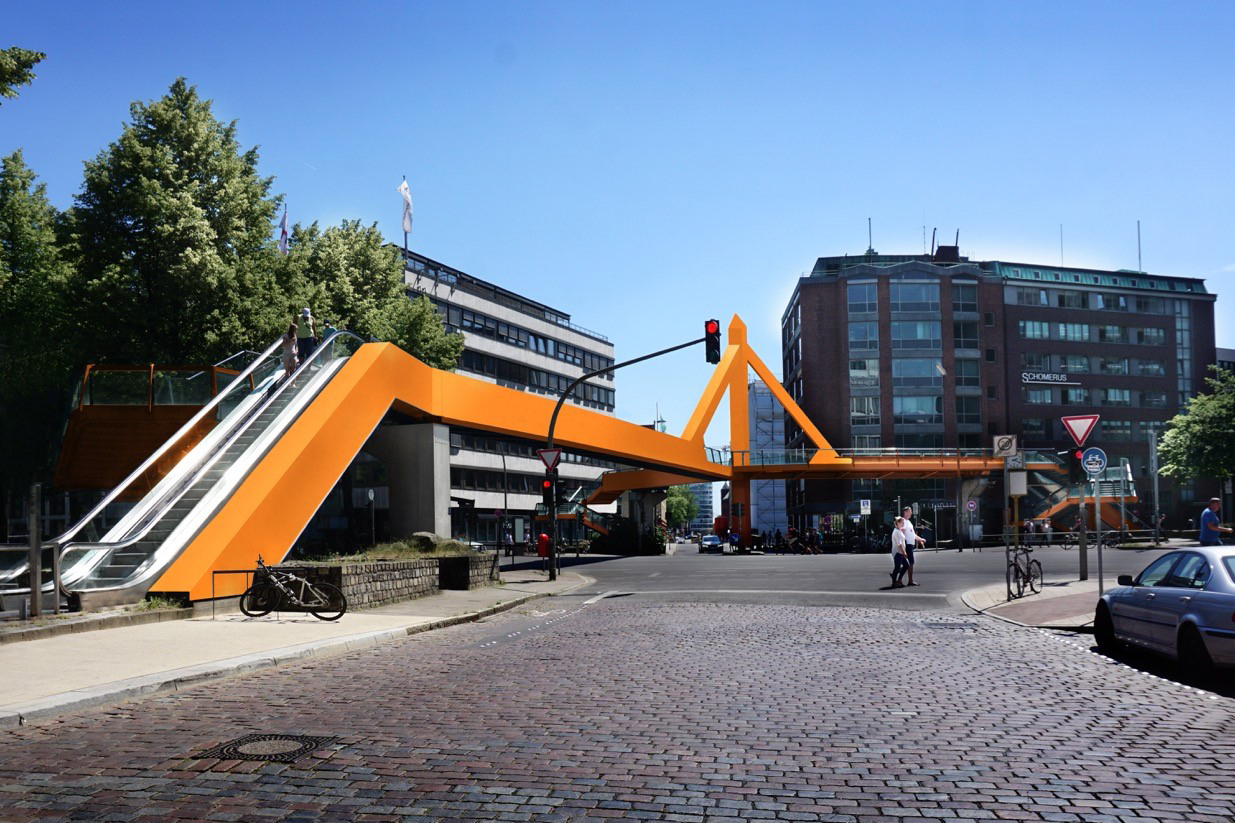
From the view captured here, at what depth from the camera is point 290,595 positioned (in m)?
16.5

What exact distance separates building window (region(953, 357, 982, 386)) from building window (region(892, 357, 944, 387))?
1.61 meters

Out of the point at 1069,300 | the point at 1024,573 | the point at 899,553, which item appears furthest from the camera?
the point at 1069,300

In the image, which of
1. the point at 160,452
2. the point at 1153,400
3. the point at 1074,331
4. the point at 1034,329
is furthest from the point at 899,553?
the point at 1153,400

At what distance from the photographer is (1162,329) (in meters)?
89.8

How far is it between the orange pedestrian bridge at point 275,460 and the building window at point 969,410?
50445mm

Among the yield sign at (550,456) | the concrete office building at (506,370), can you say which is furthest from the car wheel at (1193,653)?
the concrete office building at (506,370)

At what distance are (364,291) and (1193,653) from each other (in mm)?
Answer: 36551

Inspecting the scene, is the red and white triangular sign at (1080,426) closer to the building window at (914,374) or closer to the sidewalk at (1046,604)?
the sidewalk at (1046,604)

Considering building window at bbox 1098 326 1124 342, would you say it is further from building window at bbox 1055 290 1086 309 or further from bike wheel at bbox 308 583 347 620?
bike wheel at bbox 308 583 347 620

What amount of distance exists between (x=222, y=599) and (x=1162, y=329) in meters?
88.8

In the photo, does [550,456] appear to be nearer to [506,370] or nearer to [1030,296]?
[506,370]

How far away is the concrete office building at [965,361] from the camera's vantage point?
8231 centimetres

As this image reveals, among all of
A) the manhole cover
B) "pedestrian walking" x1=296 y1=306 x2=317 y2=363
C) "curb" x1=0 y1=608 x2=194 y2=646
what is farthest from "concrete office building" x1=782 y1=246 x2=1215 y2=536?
the manhole cover

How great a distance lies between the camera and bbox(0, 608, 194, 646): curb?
12664mm
